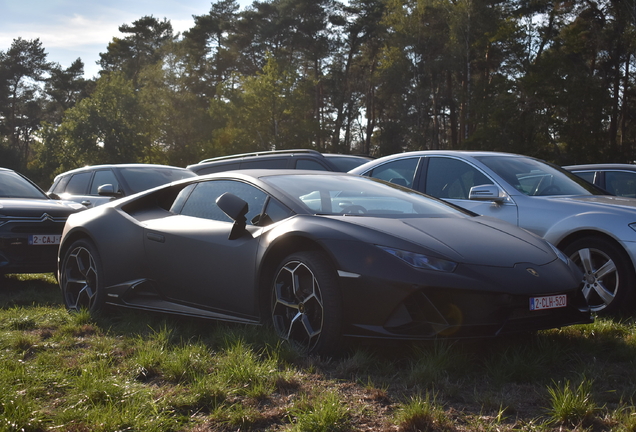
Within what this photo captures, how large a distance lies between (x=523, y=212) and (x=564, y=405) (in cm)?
343

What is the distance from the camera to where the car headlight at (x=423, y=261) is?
3564 millimetres

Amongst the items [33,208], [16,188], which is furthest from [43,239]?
[16,188]

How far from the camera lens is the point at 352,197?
4.61 m

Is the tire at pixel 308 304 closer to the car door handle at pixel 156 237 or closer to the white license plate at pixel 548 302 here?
the white license plate at pixel 548 302

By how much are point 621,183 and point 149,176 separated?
7366 millimetres

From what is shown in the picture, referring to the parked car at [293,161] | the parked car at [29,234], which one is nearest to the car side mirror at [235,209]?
the parked car at [29,234]

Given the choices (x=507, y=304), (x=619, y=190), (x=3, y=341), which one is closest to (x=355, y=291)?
(x=507, y=304)

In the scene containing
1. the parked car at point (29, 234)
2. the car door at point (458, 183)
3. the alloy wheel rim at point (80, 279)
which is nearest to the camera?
the alloy wheel rim at point (80, 279)

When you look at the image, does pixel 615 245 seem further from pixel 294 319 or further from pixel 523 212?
pixel 294 319

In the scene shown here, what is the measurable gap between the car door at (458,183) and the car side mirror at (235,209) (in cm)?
289

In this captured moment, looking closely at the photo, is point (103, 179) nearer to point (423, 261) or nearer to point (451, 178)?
point (451, 178)

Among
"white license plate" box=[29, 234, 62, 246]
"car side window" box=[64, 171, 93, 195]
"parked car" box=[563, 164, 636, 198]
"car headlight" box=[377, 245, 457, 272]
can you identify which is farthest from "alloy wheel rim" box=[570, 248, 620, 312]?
"car side window" box=[64, 171, 93, 195]

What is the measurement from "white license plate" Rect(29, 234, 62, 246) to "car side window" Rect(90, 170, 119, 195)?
137 inches

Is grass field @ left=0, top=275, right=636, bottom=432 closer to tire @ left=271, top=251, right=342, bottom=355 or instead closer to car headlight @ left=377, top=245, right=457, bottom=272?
tire @ left=271, top=251, right=342, bottom=355
